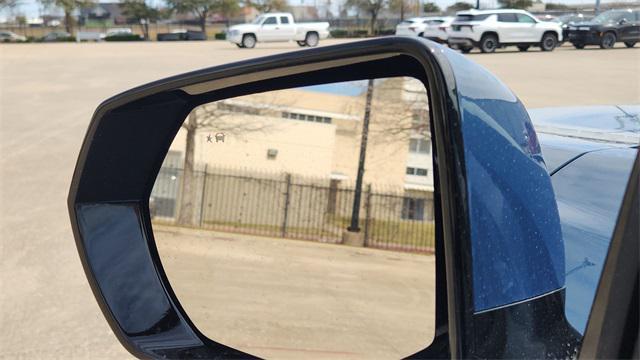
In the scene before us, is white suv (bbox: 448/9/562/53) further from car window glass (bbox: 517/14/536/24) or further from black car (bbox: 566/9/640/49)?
black car (bbox: 566/9/640/49)

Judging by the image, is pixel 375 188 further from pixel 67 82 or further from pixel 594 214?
pixel 67 82

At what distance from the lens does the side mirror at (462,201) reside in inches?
42.9

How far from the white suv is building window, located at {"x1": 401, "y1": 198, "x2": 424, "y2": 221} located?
86.7 feet

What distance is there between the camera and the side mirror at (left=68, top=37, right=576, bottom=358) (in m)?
1.09

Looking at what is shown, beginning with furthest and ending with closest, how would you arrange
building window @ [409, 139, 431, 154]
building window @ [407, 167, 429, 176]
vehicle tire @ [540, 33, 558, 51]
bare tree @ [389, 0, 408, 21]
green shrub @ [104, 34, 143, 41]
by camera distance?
1. green shrub @ [104, 34, 143, 41]
2. bare tree @ [389, 0, 408, 21]
3. vehicle tire @ [540, 33, 558, 51]
4. building window @ [407, 167, 429, 176]
5. building window @ [409, 139, 431, 154]

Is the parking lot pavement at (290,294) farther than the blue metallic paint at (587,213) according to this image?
Yes

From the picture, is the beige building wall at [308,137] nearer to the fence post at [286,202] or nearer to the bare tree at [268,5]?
the fence post at [286,202]

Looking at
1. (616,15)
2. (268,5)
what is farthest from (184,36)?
(616,15)

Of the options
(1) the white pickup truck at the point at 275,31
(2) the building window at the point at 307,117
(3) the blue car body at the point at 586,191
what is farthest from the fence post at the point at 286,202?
(1) the white pickup truck at the point at 275,31

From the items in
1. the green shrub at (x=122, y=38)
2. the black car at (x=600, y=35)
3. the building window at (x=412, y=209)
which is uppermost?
the building window at (x=412, y=209)

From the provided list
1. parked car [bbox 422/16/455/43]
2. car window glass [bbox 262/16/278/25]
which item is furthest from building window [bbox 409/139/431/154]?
car window glass [bbox 262/16/278/25]

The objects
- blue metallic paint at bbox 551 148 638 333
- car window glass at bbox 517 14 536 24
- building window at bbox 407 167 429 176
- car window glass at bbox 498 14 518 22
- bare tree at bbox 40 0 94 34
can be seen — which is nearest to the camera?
blue metallic paint at bbox 551 148 638 333

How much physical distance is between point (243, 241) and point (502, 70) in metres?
19.4

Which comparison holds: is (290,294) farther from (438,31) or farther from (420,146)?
(438,31)
